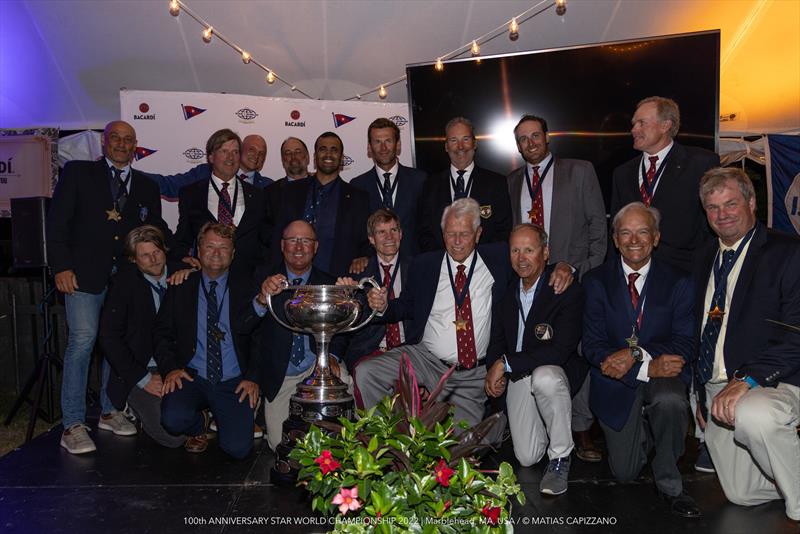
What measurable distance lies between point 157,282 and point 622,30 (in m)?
4.99

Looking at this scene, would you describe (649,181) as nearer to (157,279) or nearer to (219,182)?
(219,182)

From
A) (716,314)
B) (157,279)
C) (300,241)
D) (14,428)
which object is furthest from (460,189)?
(14,428)

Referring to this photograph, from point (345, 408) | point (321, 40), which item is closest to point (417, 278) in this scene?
point (345, 408)

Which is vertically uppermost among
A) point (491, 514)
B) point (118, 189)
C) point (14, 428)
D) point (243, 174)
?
point (243, 174)

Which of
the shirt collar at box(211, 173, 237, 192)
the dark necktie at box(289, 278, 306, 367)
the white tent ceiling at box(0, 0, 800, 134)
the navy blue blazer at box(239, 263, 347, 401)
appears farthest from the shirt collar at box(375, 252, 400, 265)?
the white tent ceiling at box(0, 0, 800, 134)

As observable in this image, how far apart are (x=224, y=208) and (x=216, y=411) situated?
1380 mm

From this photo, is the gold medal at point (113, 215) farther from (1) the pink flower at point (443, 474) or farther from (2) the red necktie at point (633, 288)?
(1) the pink flower at point (443, 474)

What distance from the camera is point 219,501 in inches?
129

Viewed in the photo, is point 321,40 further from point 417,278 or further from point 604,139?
point 417,278

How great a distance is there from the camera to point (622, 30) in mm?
6664

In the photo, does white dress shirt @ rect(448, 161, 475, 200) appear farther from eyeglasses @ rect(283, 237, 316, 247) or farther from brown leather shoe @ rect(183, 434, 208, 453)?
brown leather shoe @ rect(183, 434, 208, 453)

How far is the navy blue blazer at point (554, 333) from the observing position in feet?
11.9

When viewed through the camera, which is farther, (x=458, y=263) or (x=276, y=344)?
(x=276, y=344)

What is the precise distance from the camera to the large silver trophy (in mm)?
3328
